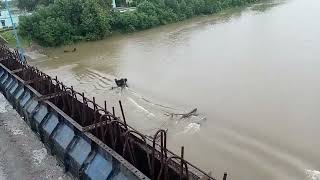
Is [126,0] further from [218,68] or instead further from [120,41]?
[218,68]

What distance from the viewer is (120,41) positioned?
118ft

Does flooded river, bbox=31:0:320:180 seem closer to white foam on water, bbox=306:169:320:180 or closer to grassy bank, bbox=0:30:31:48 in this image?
white foam on water, bbox=306:169:320:180

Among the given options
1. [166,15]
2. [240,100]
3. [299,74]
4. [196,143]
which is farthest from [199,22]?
[196,143]

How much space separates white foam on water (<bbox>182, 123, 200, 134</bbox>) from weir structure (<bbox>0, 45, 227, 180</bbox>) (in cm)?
346

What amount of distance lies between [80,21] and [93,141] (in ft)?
99.5

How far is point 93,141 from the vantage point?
9.01 meters

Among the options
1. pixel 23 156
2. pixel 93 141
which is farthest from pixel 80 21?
pixel 93 141

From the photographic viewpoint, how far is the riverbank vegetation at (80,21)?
3531 cm

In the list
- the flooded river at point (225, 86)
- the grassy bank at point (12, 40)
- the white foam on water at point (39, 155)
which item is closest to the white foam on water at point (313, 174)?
the flooded river at point (225, 86)

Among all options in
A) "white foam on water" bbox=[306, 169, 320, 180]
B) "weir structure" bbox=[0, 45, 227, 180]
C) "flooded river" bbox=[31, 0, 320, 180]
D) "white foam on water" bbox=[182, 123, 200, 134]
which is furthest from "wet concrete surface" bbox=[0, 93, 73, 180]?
"white foam on water" bbox=[306, 169, 320, 180]

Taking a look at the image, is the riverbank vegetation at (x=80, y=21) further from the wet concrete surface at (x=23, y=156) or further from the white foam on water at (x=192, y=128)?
the white foam on water at (x=192, y=128)

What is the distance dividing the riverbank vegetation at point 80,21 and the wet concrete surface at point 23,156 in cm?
2190

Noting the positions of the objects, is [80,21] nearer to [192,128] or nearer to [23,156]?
[192,128]

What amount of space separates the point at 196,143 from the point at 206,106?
3620mm
